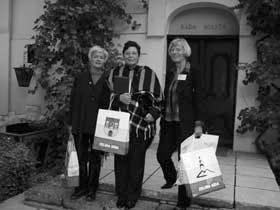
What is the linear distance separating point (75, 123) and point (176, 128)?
100 cm

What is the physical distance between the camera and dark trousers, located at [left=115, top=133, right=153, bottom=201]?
3.34m

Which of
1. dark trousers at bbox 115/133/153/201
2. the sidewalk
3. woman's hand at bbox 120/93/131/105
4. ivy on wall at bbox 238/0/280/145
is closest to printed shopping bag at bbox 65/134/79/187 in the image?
the sidewalk

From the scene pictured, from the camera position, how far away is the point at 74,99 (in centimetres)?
352

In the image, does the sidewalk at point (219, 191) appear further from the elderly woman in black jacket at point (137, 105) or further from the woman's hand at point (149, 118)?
the woman's hand at point (149, 118)

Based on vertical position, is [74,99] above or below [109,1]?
below

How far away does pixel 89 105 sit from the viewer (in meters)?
3.42

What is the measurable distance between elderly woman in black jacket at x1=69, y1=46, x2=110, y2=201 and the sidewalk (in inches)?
18.2

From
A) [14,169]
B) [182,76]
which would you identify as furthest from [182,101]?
[14,169]

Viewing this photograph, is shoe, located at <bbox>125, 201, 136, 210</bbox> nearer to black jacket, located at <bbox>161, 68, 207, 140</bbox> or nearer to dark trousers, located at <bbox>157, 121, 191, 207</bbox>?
dark trousers, located at <bbox>157, 121, 191, 207</bbox>

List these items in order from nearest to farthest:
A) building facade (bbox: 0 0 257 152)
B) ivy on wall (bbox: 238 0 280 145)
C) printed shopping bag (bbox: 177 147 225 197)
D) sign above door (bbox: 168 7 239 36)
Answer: printed shopping bag (bbox: 177 147 225 197) < ivy on wall (bbox: 238 0 280 145) < building facade (bbox: 0 0 257 152) < sign above door (bbox: 168 7 239 36)

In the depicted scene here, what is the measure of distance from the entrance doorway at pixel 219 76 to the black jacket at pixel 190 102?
3.47m

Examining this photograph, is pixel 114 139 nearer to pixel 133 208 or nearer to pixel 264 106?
pixel 133 208

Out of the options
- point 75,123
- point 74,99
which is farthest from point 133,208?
point 74,99

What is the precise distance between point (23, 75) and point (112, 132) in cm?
473
